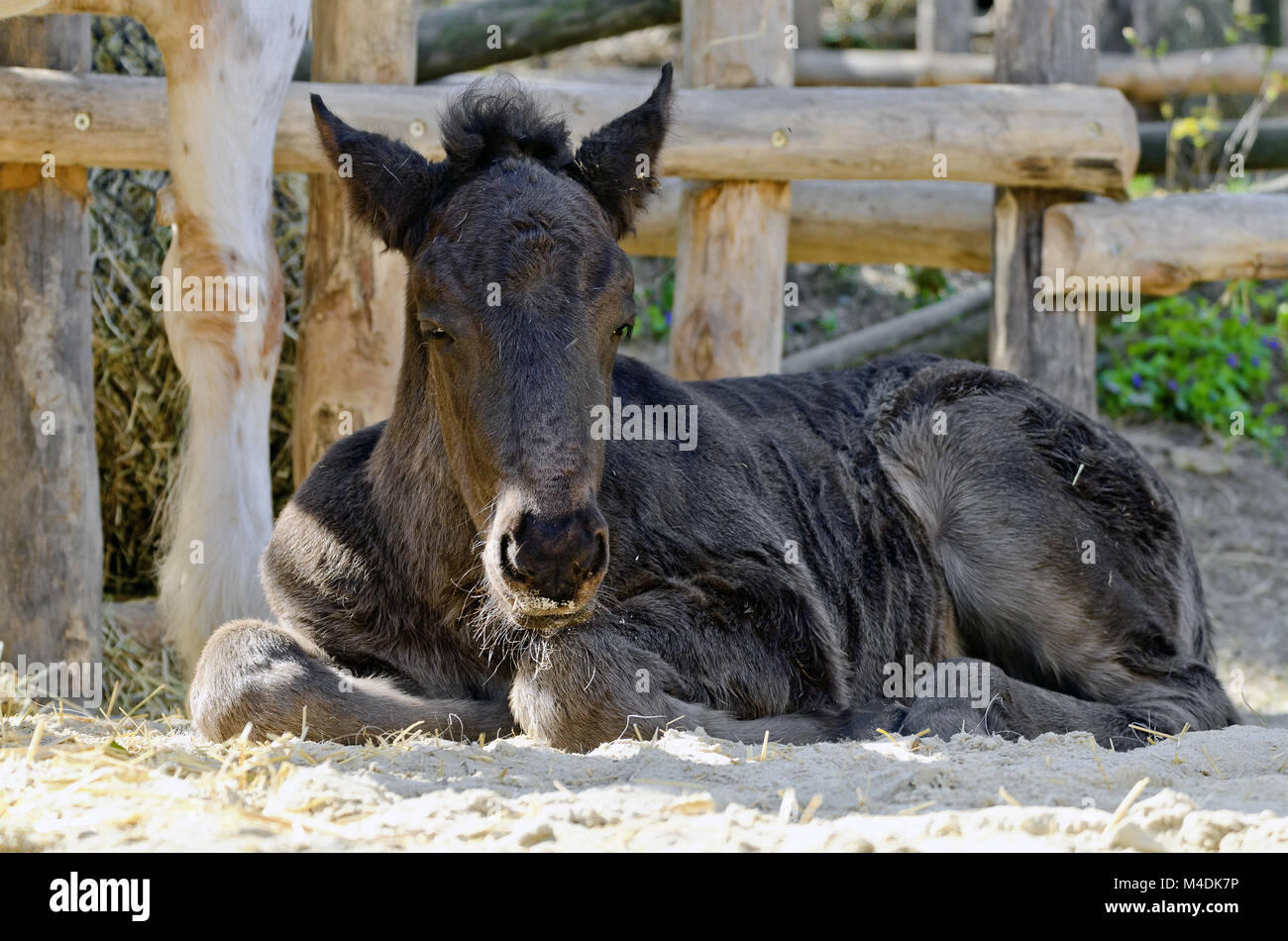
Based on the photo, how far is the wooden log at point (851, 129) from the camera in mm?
5602

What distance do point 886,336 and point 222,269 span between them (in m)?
5.31

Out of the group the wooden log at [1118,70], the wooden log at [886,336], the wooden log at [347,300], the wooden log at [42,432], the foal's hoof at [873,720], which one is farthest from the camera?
the wooden log at [1118,70]

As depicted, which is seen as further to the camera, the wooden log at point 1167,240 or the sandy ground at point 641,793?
the wooden log at point 1167,240

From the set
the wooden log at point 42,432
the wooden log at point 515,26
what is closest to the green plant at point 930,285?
the wooden log at point 515,26

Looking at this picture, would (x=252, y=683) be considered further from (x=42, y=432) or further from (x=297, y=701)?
(x=42, y=432)

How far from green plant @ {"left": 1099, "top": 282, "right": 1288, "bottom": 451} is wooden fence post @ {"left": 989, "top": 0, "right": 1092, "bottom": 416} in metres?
3.04

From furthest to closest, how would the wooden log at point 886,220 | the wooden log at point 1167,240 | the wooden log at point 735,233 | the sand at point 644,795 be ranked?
the wooden log at point 886,220 < the wooden log at point 1167,240 < the wooden log at point 735,233 < the sand at point 644,795

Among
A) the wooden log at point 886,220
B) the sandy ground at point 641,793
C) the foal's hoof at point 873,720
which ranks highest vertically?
the wooden log at point 886,220

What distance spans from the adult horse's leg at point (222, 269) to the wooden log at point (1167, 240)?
372cm

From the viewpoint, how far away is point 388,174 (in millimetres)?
3828

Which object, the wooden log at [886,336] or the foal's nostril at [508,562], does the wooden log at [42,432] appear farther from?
the wooden log at [886,336]

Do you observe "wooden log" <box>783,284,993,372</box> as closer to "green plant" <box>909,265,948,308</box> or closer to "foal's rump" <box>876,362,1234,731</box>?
"green plant" <box>909,265,948,308</box>

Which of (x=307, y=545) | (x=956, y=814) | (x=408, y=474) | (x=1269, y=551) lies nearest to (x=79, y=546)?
(x=307, y=545)
